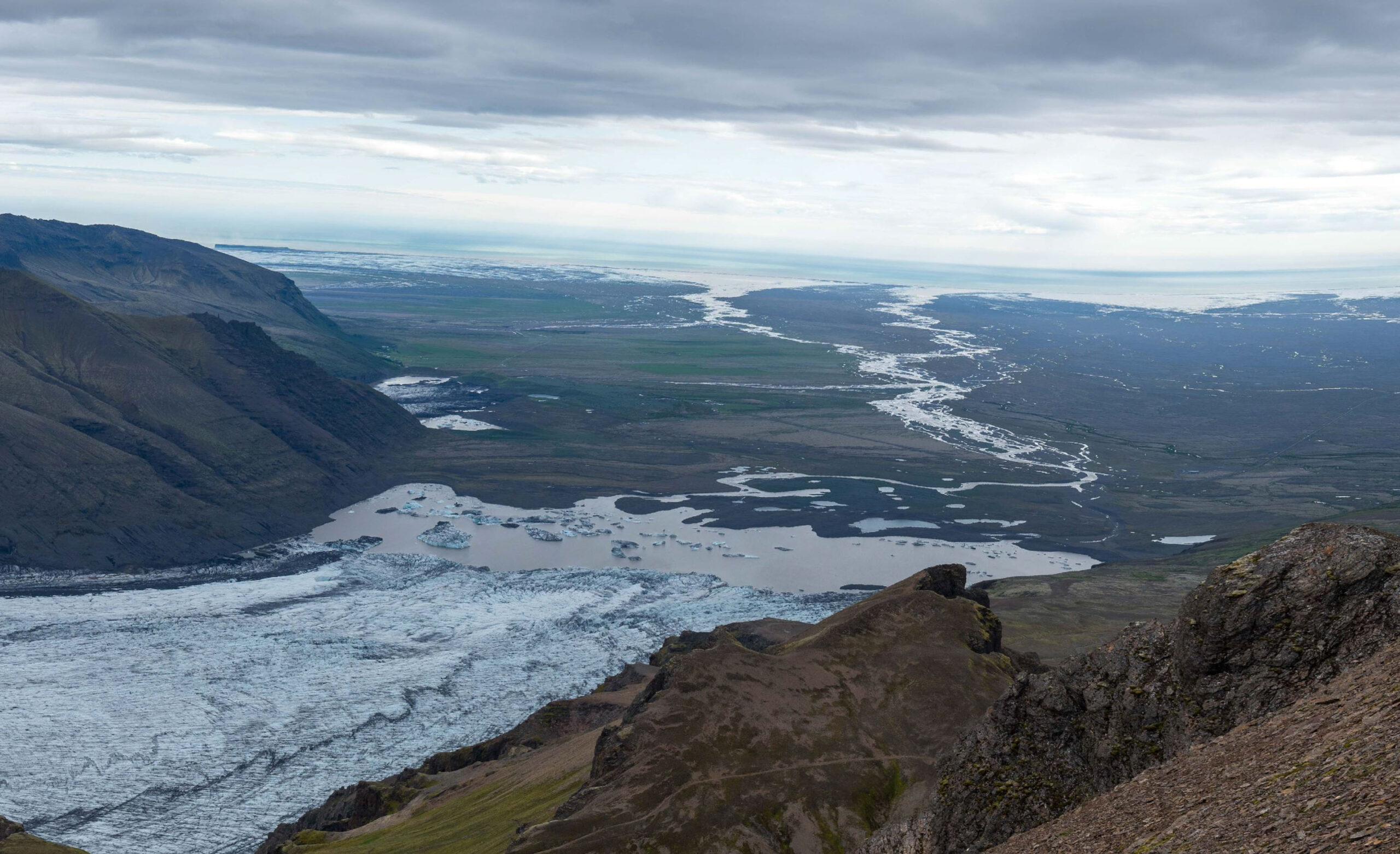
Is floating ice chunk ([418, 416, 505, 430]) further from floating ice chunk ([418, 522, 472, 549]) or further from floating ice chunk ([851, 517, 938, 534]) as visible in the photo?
floating ice chunk ([851, 517, 938, 534])

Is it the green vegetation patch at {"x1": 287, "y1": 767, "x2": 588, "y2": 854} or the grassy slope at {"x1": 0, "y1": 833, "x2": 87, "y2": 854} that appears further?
the green vegetation patch at {"x1": 287, "y1": 767, "x2": 588, "y2": 854}

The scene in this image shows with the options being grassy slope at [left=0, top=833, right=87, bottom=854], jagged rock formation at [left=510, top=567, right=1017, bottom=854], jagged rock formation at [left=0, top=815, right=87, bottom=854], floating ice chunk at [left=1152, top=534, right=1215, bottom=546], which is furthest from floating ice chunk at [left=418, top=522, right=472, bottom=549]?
floating ice chunk at [left=1152, top=534, right=1215, bottom=546]

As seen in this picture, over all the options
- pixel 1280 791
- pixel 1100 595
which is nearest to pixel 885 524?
pixel 1100 595

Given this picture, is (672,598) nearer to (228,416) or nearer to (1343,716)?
(228,416)

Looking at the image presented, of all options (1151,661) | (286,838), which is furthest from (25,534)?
(1151,661)

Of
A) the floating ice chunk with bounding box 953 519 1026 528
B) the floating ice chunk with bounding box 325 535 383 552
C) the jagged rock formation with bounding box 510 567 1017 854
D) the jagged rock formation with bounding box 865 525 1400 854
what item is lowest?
the floating ice chunk with bounding box 325 535 383 552

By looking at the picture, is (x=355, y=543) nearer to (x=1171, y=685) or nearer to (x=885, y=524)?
(x=885, y=524)
